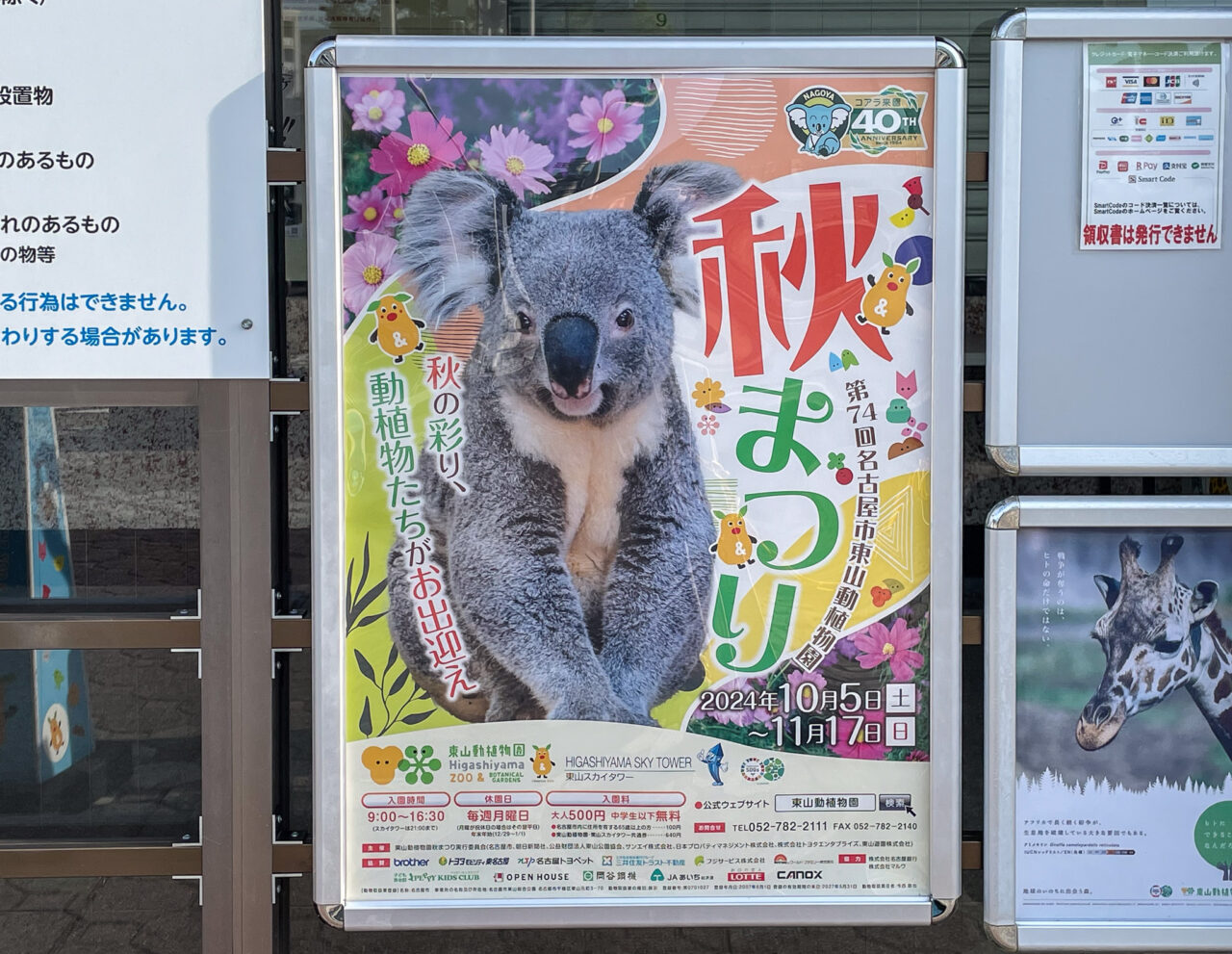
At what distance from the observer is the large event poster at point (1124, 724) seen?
2.64 metres

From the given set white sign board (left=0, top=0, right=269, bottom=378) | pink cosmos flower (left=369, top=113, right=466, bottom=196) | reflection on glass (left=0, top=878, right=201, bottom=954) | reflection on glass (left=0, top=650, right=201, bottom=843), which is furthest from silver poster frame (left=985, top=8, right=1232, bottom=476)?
reflection on glass (left=0, top=878, right=201, bottom=954)

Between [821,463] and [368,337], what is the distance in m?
1.12

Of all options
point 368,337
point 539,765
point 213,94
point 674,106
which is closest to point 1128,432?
point 674,106

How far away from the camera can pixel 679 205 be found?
254 cm

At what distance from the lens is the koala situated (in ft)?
8.37

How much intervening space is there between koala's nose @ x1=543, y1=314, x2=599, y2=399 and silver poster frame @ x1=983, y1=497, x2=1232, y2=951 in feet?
3.43

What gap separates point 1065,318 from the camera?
2.57m

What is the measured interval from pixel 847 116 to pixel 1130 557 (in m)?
1.26

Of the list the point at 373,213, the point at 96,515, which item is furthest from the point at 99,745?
the point at 373,213

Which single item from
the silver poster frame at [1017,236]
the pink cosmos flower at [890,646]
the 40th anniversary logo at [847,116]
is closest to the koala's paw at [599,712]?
the pink cosmos flower at [890,646]

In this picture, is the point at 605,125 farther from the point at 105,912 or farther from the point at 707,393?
the point at 105,912

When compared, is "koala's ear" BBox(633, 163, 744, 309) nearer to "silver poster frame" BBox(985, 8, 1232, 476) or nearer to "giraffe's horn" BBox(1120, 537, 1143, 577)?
"silver poster frame" BBox(985, 8, 1232, 476)

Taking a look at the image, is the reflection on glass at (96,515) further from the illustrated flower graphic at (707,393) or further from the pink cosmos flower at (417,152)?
the illustrated flower graphic at (707,393)

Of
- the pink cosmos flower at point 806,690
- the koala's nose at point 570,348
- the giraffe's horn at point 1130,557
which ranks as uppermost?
the koala's nose at point 570,348
